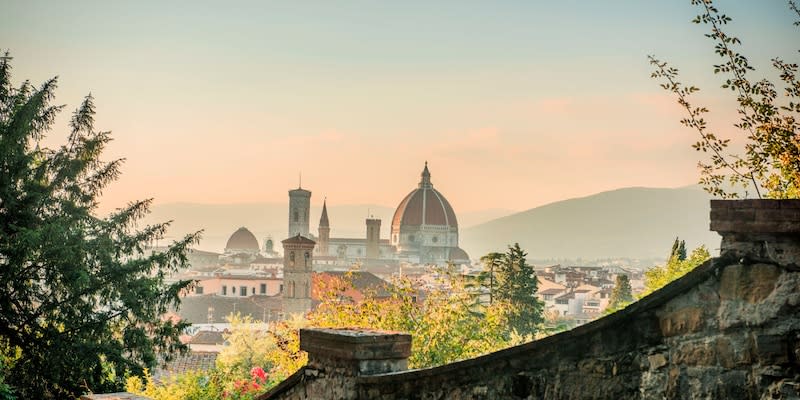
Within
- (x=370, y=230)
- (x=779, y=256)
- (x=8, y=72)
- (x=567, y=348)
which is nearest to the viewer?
(x=779, y=256)

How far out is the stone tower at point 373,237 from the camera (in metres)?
158

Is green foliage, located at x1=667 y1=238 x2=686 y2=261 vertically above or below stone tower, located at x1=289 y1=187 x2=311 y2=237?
below

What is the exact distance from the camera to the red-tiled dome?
6122 inches

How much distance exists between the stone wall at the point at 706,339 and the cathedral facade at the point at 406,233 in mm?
146642

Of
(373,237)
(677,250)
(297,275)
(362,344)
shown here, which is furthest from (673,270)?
(373,237)

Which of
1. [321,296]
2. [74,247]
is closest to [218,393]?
[74,247]

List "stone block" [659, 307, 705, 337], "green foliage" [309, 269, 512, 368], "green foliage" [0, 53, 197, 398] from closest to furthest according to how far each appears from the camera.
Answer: "stone block" [659, 307, 705, 337] < "green foliage" [0, 53, 197, 398] < "green foliage" [309, 269, 512, 368]

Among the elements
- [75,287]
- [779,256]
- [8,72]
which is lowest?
[779,256]

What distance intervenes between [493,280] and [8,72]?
2891 centimetres

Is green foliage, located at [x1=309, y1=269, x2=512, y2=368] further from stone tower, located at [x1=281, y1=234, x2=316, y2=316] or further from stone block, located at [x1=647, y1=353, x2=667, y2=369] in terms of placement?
stone tower, located at [x1=281, y1=234, x2=316, y2=316]

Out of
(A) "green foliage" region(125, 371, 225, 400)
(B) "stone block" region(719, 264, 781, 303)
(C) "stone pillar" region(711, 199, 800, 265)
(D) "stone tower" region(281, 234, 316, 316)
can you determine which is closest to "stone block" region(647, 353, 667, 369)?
(B) "stone block" region(719, 264, 781, 303)

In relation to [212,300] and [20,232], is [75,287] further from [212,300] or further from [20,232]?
[212,300]

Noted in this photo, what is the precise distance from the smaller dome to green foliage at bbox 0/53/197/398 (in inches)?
5687

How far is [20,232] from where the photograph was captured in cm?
1492
